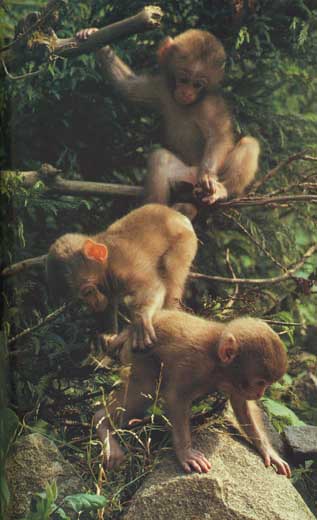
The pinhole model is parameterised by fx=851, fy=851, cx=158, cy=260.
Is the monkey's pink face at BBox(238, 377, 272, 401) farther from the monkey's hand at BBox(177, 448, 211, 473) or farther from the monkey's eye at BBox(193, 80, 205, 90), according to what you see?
the monkey's eye at BBox(193, 80, 205, 90)

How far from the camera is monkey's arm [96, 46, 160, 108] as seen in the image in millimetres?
5332

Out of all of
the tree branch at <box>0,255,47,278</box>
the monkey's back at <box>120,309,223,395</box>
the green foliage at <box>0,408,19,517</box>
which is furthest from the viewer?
the tree branch at <box>0,255,47,278</box>

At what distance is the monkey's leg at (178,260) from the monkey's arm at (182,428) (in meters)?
0.61

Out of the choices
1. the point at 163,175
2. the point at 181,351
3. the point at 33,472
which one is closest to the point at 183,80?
the point at 163,175

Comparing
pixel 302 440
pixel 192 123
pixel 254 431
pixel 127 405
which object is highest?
pixel 192 123

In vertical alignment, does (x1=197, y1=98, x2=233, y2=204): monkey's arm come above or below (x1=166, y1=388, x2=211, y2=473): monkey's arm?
above

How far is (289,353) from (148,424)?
1377mm

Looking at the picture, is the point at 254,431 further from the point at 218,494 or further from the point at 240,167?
the point at 240,167

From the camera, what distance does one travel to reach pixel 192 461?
4074 millimetres

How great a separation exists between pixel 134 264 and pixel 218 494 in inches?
55.2

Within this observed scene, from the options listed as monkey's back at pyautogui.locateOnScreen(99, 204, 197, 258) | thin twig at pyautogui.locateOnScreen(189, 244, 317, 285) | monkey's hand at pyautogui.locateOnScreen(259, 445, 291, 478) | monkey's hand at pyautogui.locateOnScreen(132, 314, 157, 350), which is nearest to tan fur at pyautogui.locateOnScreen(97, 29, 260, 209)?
monkey's back at pyautogui.locateOnScreen(99, 204, 197, 258)

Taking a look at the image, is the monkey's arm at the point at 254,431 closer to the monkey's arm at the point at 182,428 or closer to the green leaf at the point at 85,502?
the monkey's arm at the point at 182,428

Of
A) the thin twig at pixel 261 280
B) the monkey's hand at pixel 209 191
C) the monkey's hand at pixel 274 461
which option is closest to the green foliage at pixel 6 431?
the monkey's hand at pixel 274 461

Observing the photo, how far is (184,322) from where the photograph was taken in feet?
14.2
